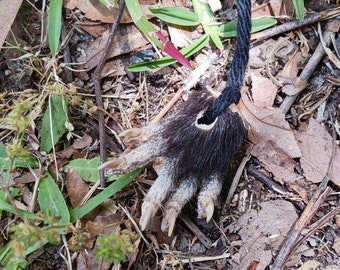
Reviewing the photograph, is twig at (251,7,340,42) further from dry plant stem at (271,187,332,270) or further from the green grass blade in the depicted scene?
the green grass blade

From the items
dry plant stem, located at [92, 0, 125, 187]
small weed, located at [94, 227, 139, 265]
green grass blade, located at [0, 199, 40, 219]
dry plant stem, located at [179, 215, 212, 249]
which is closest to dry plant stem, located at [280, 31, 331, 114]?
dry plant stem, located at [179, 215, 212, 249]

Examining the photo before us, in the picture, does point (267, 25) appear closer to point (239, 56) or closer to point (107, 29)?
point (239, 56)

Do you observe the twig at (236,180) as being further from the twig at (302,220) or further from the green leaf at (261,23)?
the green leaf at (261,23)

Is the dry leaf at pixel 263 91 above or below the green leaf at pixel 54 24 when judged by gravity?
below

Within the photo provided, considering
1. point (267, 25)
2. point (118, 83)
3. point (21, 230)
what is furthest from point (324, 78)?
point (21, 230)

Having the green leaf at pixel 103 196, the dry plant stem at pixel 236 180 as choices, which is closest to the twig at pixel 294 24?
the dry plant stem at pixel 236 180

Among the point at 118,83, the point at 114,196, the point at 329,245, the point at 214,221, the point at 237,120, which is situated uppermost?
the point at 118,83
